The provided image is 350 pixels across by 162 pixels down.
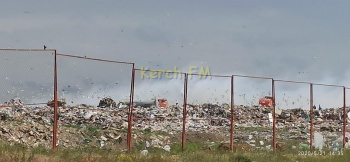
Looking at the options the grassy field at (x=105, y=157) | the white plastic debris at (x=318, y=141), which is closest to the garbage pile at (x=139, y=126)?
the white plastic debris at (x=318, y=141)

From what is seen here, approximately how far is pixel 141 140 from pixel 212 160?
353 inches

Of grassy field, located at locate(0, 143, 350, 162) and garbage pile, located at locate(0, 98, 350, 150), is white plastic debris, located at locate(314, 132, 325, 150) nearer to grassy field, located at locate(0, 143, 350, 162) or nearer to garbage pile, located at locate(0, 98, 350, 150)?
garbage pile, located at locate(0, 98, 350, 150)

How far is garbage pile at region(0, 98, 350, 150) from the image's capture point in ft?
71.4

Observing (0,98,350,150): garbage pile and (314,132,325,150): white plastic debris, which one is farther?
(314,132,325,150): white plastic debris

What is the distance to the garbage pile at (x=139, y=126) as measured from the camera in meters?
21.8

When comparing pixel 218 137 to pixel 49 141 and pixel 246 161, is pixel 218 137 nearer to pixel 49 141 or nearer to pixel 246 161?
pixel 49 141
